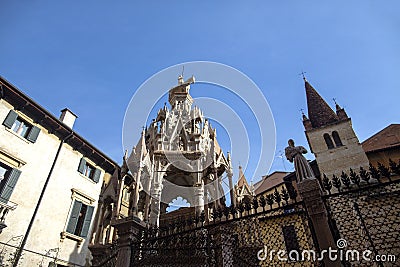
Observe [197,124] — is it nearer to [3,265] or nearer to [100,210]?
[100,210]

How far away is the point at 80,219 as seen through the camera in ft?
51.1

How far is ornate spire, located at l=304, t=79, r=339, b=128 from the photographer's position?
940 inches

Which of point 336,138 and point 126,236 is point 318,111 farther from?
point 126,236

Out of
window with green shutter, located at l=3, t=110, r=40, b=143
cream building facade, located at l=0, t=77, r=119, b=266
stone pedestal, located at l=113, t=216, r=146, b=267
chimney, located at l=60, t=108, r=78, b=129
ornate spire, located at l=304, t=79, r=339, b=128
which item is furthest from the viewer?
ornate spire, located at l=304, t=79, r=339, b=128

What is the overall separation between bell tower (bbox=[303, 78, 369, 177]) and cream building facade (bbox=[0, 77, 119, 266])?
59.8 ft

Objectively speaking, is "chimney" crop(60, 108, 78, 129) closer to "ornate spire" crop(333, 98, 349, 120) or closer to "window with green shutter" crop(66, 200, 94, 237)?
"window with green shutter" crop(66, 200, 94, 237)

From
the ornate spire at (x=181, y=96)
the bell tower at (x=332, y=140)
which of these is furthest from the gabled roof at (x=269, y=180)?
the ornate spire at (x=181, y=96)

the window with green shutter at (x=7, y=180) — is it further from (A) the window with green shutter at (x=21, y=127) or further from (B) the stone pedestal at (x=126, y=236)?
(B) the stone pedestal at (x=126, y=236)

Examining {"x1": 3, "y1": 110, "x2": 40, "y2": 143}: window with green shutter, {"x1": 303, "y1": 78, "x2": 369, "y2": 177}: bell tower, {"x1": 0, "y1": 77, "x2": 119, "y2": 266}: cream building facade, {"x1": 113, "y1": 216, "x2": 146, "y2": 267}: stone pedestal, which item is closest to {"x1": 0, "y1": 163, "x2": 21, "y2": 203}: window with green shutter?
{"x1": 0, "y1": 77, "x2": 119, "y2": 266}: cream building facade

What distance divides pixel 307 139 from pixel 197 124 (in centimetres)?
1347

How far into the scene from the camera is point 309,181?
4.87 metres

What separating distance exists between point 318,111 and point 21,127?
2538 centimetres

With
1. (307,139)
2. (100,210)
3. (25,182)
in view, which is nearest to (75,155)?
(25,182)

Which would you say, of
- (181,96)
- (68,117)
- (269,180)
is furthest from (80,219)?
(269,180)
